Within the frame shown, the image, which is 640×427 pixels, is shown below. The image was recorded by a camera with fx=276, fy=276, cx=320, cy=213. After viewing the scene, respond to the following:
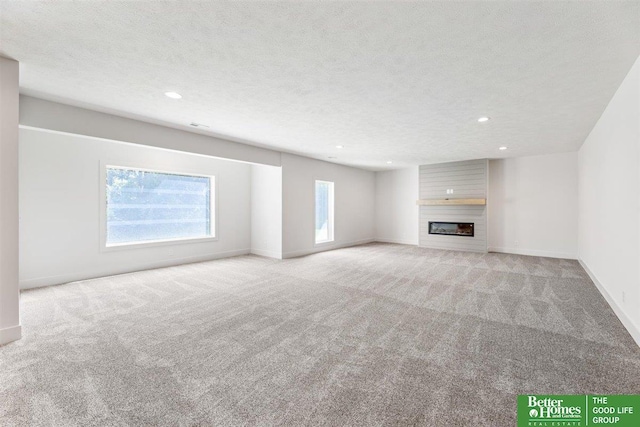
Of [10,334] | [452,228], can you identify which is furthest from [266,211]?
[452,228]

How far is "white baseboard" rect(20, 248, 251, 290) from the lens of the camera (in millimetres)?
4383

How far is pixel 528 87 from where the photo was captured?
307 cm

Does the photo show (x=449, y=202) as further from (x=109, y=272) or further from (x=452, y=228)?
(x=109, y=272)

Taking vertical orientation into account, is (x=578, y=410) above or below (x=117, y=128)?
below

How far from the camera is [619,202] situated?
10.3 feet

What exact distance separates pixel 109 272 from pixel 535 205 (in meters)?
9.83

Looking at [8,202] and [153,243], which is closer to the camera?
[8,202]

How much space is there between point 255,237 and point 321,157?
2835mm

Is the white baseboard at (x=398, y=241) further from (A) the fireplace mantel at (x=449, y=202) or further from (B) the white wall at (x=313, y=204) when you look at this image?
(A) the fireplace mantel at (x=449, y=202)

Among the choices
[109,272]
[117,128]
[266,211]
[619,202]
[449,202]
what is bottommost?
[109,272]

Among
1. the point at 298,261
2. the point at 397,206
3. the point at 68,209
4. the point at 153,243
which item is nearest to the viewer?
the point at 68,209

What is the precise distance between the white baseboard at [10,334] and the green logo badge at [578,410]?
425 centimetres

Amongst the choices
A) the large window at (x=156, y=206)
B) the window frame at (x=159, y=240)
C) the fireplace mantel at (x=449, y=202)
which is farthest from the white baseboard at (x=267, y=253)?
the fireplace mantel at (x=449, y=202)

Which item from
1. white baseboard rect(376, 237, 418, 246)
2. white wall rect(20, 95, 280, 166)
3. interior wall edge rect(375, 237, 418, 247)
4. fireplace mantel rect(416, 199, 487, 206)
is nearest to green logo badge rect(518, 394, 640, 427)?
white wall rect(20, 95, 280, 166)
